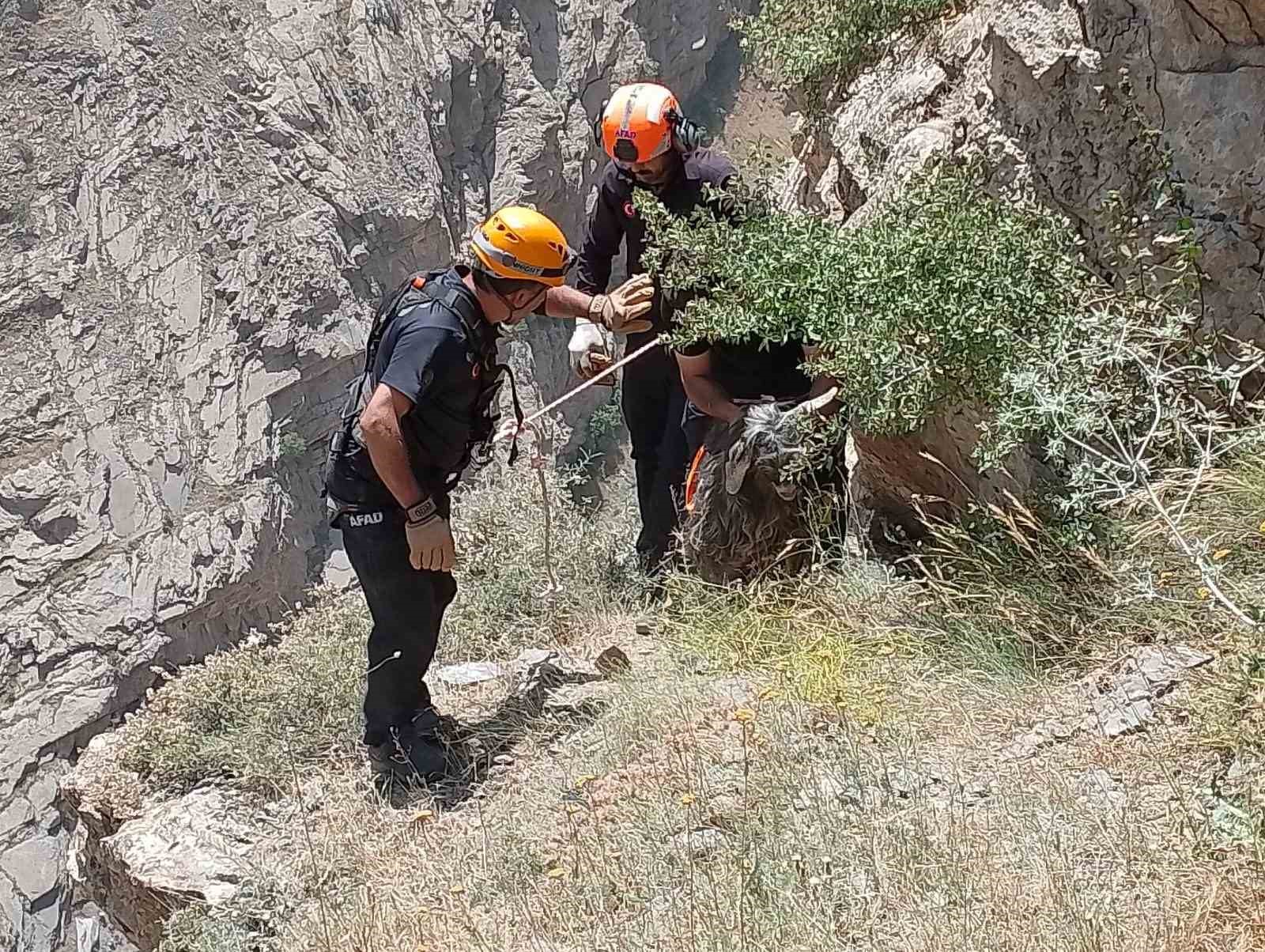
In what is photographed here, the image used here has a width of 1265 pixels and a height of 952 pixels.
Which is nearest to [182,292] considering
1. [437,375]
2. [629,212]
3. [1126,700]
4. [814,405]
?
[629,212]

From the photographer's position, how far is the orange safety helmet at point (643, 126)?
13.9ft

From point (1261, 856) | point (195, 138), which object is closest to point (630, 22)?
point (195, 138)

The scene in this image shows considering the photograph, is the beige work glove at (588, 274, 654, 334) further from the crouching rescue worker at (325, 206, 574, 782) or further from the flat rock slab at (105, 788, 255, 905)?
the flat rock slab at (105, 788, 255, 905)

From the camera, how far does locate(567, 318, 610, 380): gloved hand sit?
14.9 ft

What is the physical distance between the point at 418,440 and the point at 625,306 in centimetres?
105

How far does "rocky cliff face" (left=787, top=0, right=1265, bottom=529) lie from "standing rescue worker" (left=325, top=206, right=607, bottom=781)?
4.48 feet

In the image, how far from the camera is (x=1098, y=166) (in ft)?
11.6

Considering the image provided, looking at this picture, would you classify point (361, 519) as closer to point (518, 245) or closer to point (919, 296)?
point (518, 245)

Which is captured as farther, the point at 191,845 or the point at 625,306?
the point at 625,306

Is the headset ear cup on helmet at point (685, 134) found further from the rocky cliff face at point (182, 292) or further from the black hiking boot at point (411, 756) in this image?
the rocky cliff face at point (182, 292)

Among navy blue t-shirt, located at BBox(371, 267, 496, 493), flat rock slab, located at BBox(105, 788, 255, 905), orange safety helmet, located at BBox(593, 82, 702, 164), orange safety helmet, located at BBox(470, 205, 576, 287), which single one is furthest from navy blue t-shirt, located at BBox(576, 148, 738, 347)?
flat rock slab, located at BBox(105, 788, 255, 905)

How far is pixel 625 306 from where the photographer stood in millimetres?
4203

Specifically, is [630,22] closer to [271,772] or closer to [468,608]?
[468,608]

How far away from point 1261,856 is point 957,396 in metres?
1.58
